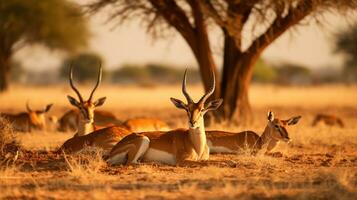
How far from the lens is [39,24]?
34656 mm

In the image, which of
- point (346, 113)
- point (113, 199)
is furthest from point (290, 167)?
point (346, 113)

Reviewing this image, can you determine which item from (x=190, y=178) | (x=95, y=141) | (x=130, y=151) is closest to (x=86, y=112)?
(x=95, y=141)

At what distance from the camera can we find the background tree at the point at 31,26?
108ft

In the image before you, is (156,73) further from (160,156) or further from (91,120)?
(160,156)

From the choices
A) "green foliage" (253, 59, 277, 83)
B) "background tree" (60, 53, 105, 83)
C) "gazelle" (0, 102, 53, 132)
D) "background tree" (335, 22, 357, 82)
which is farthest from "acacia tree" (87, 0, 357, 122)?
"green foliage" (253, 59, 277, 83)

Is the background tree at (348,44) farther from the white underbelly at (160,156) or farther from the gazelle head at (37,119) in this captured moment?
the white underbelly at (160,156)

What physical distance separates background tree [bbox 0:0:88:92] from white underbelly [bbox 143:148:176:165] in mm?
23741

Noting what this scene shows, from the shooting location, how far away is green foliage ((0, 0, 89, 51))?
33062 mm

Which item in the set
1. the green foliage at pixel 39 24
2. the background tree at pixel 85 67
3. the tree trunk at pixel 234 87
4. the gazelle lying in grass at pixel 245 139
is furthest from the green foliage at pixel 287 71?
the gazelle lying in grass at pixel 245 139

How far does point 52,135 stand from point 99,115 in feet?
5.44

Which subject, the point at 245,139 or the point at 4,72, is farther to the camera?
the point at 4,72

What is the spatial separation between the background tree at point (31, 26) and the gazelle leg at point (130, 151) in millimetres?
23783

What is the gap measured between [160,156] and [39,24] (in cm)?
2647

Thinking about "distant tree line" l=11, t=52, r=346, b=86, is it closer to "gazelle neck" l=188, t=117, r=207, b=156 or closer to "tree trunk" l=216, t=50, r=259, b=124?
"tree trunk" l=216, t=50, r=259, b=124
